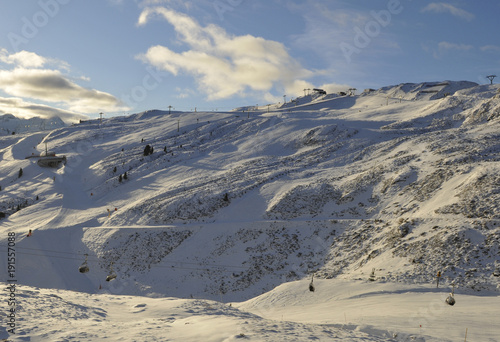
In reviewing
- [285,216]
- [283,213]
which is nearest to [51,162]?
[283,213]

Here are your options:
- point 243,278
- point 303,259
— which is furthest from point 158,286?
point 303,259

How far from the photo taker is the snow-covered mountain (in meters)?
26.1

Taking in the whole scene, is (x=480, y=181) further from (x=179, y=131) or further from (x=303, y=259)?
(x=179, y=131)

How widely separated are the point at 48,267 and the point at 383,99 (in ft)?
426

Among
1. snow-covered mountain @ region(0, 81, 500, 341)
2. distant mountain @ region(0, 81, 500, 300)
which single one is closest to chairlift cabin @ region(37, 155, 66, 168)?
snow-covered mountain @ region(0, 81, 500, 341)

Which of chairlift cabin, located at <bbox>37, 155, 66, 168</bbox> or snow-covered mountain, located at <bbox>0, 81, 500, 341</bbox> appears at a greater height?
chairlift cabin, located at <bbox>37, 155, 66, 168</bbox>

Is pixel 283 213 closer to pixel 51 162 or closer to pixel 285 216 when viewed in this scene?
pixel 285 216

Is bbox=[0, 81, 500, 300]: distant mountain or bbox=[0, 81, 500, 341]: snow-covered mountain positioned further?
bbox=[0, 81, 500, 300]: distant mountain

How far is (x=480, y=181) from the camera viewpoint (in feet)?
101

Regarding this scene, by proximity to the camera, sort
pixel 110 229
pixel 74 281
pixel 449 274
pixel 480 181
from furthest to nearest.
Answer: pixel 110 229, pixel 74 281, pixel 480 181, pixel 449 274

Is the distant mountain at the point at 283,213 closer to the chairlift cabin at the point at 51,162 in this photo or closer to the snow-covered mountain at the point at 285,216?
the snow-covered mountain at the point at 285,216

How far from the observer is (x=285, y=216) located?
128 ft

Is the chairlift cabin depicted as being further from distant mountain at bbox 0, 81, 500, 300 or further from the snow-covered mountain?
distant mountain at bbox 0, 81, 500, 300

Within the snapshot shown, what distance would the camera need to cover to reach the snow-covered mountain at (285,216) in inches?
1028
